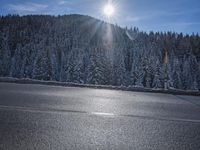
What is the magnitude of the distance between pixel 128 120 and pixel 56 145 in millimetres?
2227

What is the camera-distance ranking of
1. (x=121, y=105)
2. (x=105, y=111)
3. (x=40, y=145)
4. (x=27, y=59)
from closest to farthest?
Answer: 1. (x=40, y=145)
2. (x=105, y=111)
3. (x=121, y=105)
4. (x=27, y=59)

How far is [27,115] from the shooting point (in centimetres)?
621

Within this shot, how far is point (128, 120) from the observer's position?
20.5ft

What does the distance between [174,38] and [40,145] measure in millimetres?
177936

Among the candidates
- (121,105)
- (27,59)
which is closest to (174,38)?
(27,59)

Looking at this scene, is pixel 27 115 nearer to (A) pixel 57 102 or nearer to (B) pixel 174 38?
(A) pixel 57 102

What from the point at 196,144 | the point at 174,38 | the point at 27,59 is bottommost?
the point at 196,144

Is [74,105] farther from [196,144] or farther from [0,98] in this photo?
[196,144]

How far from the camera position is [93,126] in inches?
221

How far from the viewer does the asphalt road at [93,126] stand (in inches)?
179

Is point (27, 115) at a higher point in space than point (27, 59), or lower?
lower

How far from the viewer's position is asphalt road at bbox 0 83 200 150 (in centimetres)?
454

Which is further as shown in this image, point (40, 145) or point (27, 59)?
point (27, 59)

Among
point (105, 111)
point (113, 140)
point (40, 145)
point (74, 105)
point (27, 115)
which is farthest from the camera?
point (74, 105)
